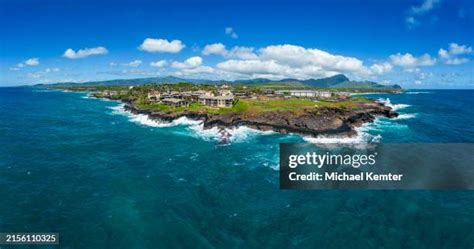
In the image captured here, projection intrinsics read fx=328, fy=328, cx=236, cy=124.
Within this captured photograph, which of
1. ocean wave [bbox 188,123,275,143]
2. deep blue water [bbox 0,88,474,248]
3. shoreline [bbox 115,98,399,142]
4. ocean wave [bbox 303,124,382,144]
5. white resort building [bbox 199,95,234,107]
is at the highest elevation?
white resort building [bbox 199,95,234,107]

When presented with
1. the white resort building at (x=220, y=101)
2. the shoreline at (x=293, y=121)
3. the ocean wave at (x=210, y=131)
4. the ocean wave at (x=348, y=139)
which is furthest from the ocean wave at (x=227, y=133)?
the white resort building at (x=220, y=101)

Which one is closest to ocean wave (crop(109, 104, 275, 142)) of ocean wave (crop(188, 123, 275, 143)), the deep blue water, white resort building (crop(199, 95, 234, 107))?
ocean wave (crop(188, 123, 275, 143))

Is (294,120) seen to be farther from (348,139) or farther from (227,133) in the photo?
(227,133)

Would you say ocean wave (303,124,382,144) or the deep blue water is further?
ocean wave (303,124,382,144)

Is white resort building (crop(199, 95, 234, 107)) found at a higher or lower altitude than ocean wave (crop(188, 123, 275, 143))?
higher

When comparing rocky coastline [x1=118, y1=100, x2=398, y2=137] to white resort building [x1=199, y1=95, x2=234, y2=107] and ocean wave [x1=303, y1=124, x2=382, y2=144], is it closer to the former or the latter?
ocean wave [x1=303, y1=124, x2=382, y2=144]

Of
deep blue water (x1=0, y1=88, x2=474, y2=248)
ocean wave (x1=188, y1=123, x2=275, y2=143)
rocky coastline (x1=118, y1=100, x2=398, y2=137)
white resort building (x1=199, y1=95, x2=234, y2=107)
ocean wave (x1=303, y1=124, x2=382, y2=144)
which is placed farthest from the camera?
white resort building (x1=199, y1=95, x2=234, y2=107)
